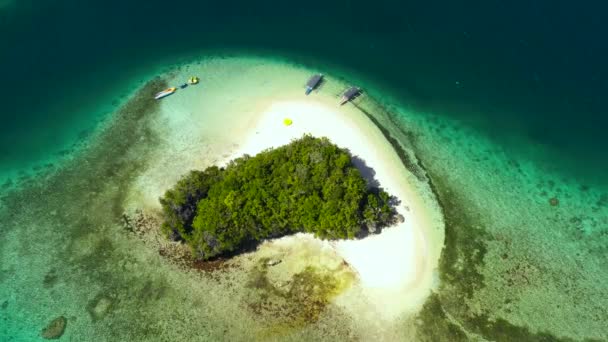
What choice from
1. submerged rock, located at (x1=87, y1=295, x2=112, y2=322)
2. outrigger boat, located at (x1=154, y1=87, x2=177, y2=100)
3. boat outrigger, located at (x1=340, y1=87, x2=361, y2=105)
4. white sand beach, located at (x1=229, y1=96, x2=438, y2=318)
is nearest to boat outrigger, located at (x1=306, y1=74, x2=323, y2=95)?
white sand beach, located at (x1=229, y1=96, x2=438, y2=318)

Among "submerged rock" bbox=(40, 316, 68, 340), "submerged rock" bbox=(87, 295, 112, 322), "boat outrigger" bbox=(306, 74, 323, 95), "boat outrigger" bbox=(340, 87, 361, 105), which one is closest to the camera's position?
"submerged rock" bbox=(40, 316, 68, 340)

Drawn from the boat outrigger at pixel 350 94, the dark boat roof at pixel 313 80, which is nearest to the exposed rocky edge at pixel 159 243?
the dark boat roof at pixel 313 80

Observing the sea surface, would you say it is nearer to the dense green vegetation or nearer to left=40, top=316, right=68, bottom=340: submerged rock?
left=40, top=316, right=68, bottom=340: submerged rock

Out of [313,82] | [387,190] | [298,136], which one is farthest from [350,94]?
[387,190]

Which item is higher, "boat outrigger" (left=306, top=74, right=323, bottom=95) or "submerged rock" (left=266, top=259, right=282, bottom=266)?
"boat outrigger" (left=306, top=74, right=323, bottom=95)

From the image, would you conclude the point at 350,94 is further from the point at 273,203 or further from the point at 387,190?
the point at 273,203

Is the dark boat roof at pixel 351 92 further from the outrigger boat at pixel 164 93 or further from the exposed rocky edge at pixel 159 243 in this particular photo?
the exposed rocky edge at pixel 159 243
